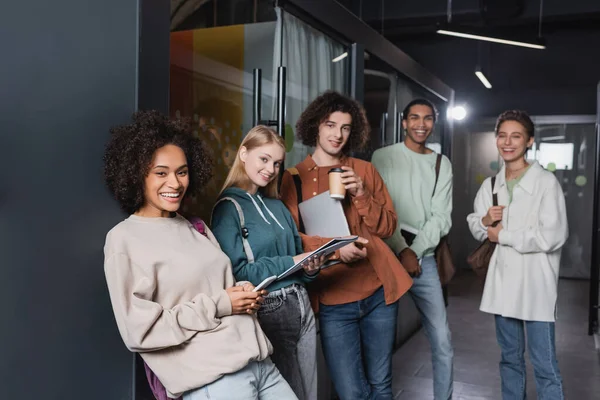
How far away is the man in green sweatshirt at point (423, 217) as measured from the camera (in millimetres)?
3047

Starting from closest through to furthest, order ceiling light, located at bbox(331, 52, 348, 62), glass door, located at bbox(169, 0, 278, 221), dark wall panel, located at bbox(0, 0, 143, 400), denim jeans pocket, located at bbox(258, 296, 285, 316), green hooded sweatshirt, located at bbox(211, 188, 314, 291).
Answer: dark wall panel, located at bbox(0, 0, 143, 400), green hooded sweatshirt, located at bbox(211, 188, 314, 291), denim jeans pocket, located at bbox(258, 296, 285, 316), glass door, located at bbox(169, 0, 278, 221), ceiling light, located at bbox(331, 52, 348, 62)

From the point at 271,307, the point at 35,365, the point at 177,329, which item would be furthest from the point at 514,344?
the point at 35,365

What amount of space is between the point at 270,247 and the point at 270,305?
0.20 meters

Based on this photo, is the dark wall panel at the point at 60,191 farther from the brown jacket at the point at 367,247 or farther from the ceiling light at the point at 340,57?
the ceiling light at the point at 340,57

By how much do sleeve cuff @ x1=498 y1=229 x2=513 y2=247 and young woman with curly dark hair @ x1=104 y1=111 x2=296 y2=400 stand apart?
165 cm

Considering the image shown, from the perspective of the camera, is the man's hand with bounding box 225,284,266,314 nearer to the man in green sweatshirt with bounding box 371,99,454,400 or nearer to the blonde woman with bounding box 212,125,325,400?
the blonde woman with bounding box 212,125,325,400

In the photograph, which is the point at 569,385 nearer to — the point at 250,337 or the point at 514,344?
the point at 514,344

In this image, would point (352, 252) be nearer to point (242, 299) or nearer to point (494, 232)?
point (242, 299)

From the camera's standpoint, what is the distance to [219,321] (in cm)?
154

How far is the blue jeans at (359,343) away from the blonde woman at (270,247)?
0.33 metres

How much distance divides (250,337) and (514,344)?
1.84 meters

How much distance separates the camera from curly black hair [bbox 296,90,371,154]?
7.90ft

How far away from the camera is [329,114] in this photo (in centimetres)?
238

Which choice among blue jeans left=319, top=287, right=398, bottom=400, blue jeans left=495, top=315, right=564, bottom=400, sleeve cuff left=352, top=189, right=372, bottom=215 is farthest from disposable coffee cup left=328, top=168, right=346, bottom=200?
blue jeans left=495, top=315, right=564, bottom=400
